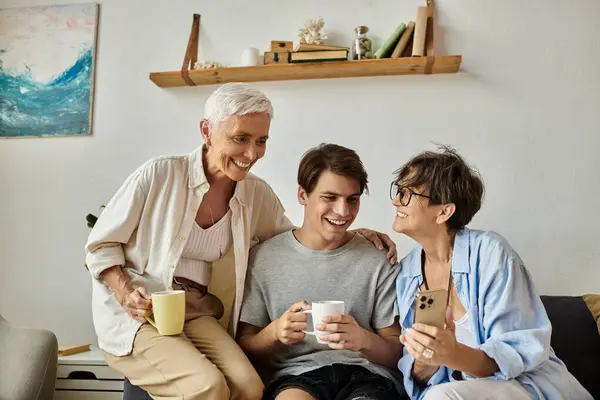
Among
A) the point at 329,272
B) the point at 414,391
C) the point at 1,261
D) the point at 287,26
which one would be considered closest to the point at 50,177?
the point at 1,261

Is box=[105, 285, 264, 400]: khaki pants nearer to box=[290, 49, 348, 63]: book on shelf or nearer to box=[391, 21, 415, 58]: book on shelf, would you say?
box=[290, 49, 348, 63]: book on shelf

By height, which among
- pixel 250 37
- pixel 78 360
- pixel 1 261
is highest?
pixel 250 37

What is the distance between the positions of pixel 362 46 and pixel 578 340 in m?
1.55

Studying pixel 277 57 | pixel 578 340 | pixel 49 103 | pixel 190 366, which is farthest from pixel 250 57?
pixel 578 340

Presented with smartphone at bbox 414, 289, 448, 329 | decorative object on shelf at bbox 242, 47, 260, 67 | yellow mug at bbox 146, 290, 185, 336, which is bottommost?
yellow mug at bbox 146, 290, 185, 336

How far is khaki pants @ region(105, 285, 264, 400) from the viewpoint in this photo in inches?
59.2

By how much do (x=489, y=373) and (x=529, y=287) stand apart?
29cm

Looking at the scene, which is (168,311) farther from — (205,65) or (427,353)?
(205,65)

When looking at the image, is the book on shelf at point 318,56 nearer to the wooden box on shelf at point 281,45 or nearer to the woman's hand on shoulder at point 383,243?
the wooden box on shelf at point 281,45

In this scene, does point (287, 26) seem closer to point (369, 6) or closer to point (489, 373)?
point (369, 6)

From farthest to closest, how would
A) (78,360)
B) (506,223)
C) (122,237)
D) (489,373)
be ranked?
(506,223) < (78,360) < (122,237) < (489,373)

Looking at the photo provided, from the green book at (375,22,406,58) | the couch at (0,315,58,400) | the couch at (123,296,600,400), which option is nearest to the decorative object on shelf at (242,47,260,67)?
the green book at (375,22,406,58)

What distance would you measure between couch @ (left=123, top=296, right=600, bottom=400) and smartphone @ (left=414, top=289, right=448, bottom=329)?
0.97 metres

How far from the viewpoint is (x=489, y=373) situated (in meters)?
1.39
